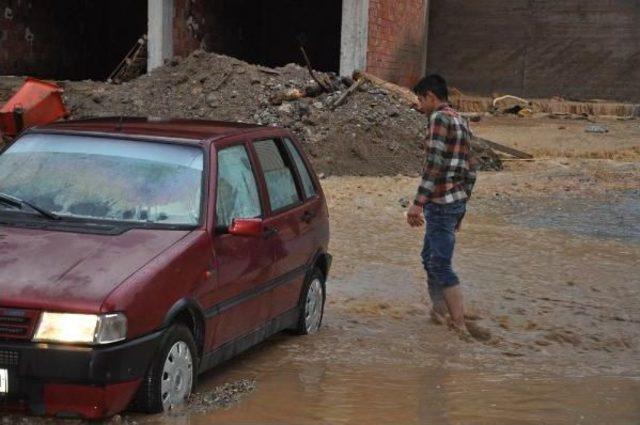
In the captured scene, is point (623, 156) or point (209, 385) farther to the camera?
point (623, 156)

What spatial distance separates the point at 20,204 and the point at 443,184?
9.93ft

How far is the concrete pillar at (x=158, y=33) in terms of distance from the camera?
22.8 meters

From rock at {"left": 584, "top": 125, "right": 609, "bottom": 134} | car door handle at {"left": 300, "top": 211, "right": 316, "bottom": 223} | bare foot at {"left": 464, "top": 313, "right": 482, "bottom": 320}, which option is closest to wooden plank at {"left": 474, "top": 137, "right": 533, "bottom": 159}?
rock at {"left": 584, "top": 125, "right": 609, "bottom": 134}

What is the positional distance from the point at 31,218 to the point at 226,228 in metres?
1.05

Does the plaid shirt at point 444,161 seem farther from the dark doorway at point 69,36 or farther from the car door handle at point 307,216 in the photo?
the dark doorway at point 69,36

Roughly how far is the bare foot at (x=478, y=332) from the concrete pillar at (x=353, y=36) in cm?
1537

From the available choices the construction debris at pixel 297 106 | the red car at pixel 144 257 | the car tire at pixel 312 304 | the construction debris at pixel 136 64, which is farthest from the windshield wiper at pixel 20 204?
the construction debris at pixel 136 64

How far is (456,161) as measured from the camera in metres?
7.25

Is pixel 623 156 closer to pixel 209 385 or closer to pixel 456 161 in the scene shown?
pixel 456 161

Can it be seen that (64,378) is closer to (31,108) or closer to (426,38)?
(31,108)

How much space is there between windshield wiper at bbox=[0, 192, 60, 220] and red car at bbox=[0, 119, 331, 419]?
0.01 meters

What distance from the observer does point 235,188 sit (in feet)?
20.0

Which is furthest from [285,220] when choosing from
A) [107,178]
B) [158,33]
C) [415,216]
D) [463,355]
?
[158,33]

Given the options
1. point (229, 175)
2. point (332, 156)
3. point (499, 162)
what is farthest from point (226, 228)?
point (499, 162)
